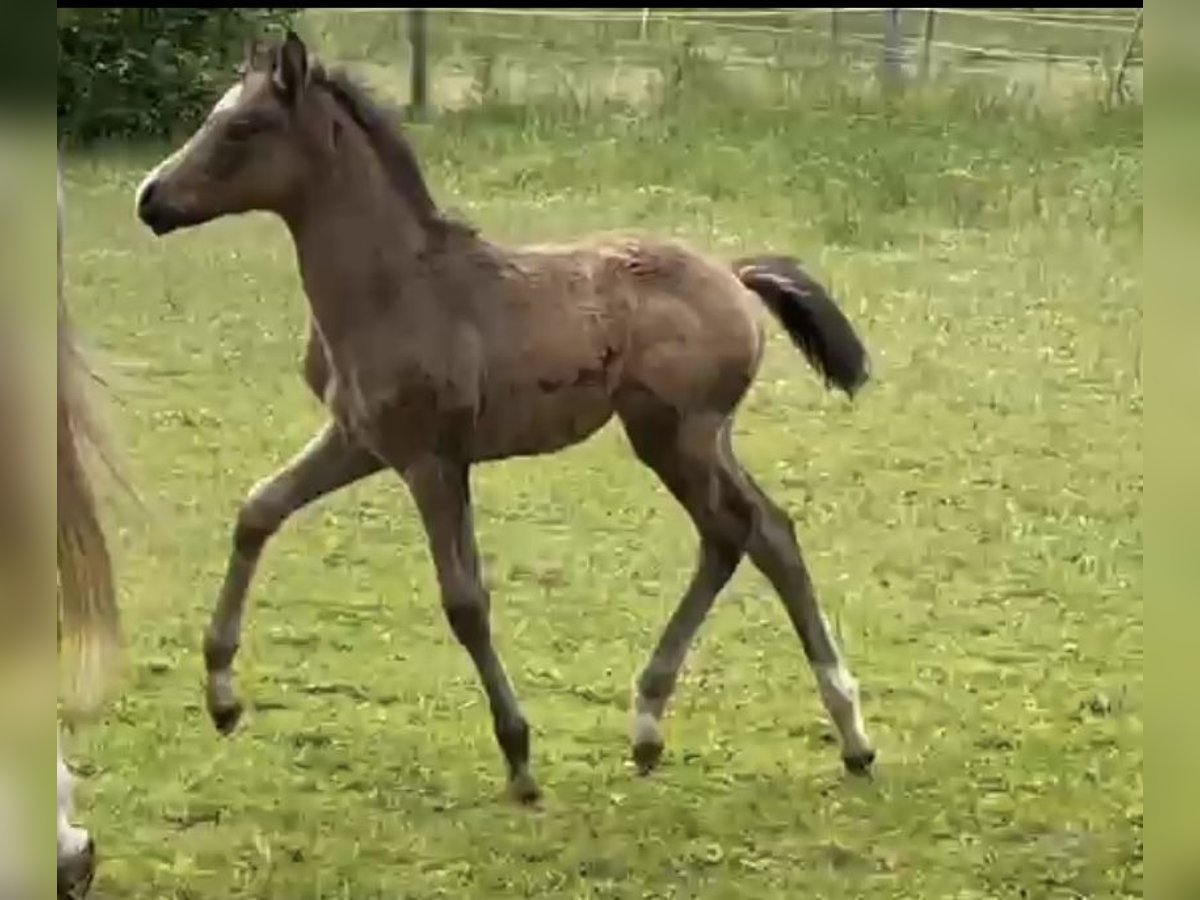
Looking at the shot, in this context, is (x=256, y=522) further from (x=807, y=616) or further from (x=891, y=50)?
(x=891, y=50)

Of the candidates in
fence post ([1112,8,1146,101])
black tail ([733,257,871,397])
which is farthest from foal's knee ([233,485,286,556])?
fence post ([1112,8,1146,101])

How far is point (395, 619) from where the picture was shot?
5.69 ft

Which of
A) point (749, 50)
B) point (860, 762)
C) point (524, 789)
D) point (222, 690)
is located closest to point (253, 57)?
point (749, 50)

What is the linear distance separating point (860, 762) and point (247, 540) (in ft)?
1.72

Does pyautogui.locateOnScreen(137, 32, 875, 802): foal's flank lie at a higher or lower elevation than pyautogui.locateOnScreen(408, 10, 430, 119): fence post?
lower

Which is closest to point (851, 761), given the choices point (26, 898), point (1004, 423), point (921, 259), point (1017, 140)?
point (1004, 423)

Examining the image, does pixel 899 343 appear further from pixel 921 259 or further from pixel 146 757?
pixel 146 757

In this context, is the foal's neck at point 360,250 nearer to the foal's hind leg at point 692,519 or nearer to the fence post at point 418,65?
the fence post at point 418,65

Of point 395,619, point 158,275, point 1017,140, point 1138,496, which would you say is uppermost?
point 1017,140

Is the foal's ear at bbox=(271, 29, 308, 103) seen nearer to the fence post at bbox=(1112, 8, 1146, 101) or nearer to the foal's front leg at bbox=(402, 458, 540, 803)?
the foal's front leg at bbox=(402, 458, 540, 803)

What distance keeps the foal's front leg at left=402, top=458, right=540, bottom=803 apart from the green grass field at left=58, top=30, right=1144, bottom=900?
0.01 metres

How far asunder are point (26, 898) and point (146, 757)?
15 cm

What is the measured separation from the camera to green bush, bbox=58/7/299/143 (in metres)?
1.68

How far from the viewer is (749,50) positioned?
1733mm
